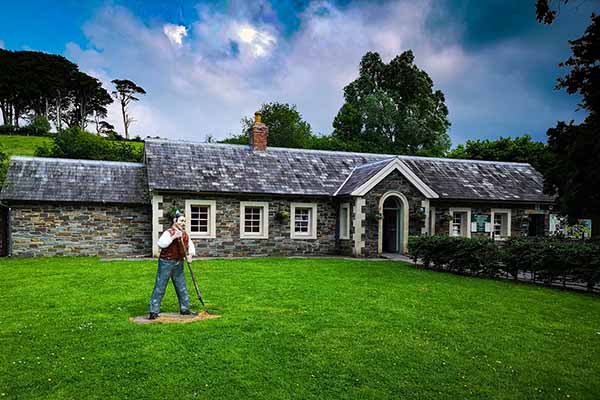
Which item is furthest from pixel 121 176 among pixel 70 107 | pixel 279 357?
pixel 70 107

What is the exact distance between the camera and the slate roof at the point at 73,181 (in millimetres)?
18625

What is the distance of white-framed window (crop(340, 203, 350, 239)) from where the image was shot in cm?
2059

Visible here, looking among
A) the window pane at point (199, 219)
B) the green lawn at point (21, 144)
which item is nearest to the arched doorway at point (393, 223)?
the window pane at point (199, 219)

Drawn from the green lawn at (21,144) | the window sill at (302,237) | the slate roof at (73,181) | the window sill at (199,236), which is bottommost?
the window sill at (302,237)

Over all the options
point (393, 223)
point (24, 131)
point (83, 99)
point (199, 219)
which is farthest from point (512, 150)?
point (83, 99)

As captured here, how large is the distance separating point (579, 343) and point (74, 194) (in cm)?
1818

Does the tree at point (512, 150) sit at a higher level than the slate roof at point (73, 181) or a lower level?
higher

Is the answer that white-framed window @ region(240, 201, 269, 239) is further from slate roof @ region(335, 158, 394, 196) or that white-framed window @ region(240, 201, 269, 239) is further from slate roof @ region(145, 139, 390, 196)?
slate roof @ region(335, 158, 394, 196)

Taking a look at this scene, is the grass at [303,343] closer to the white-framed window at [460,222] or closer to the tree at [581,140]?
the tree at [581,140]

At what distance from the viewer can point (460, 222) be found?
2309 centimetres

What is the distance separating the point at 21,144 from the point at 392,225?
36343mm

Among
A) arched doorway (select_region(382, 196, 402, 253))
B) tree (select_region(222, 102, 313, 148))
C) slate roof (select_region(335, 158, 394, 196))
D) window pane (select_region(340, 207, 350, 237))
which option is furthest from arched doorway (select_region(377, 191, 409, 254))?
tree (select_region(222, 102, 313, 148))

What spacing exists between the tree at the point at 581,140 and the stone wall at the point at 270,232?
9171 millimetres

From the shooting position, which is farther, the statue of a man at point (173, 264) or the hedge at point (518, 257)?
the hedge at point (518, 257)
